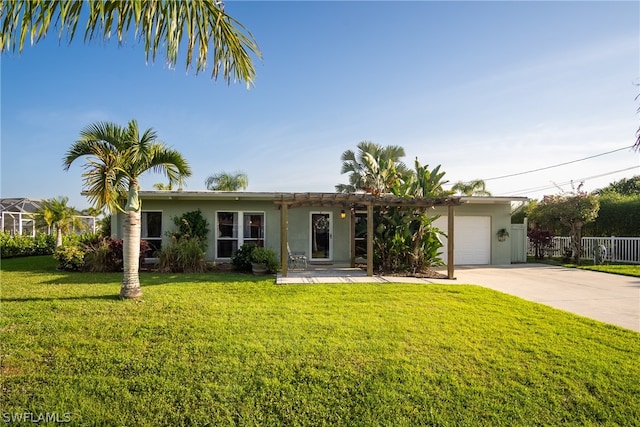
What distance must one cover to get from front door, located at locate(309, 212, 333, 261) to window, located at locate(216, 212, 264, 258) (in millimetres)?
2247

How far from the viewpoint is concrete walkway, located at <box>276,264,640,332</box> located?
672 centimetres

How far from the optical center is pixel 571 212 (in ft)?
48.2

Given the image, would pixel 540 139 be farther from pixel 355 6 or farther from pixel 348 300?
pixel 348 300

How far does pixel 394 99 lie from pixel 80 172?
30.8 feet

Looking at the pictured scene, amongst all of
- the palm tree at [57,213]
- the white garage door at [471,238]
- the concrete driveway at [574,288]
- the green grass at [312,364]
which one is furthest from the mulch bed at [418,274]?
the palm tree at [57,213]

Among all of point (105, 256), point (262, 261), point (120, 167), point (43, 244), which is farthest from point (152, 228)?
point (43, 244)

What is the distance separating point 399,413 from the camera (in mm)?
3176

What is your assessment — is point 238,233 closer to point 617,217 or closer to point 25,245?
point 25,245

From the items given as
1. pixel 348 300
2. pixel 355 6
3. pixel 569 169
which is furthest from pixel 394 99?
pixel 569 169

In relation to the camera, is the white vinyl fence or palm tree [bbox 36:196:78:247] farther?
palm tree [bbox 36:196:78:247]

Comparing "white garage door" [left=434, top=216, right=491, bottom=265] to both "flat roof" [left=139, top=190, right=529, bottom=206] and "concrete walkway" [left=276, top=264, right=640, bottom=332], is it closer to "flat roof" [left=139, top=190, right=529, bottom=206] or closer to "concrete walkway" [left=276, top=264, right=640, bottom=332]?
"flat roof" [left=139, top=190, right=529, bottom=206]

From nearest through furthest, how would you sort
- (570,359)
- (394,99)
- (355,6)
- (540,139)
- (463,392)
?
1. (463,392)
2. (570,359)
3. (355,6)
4. (394,99)
5. (540,139)

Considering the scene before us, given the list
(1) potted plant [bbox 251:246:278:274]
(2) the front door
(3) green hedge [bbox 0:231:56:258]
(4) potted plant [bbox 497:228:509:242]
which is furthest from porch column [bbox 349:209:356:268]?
(3) green hedge [bbox 0:231:56:258]
